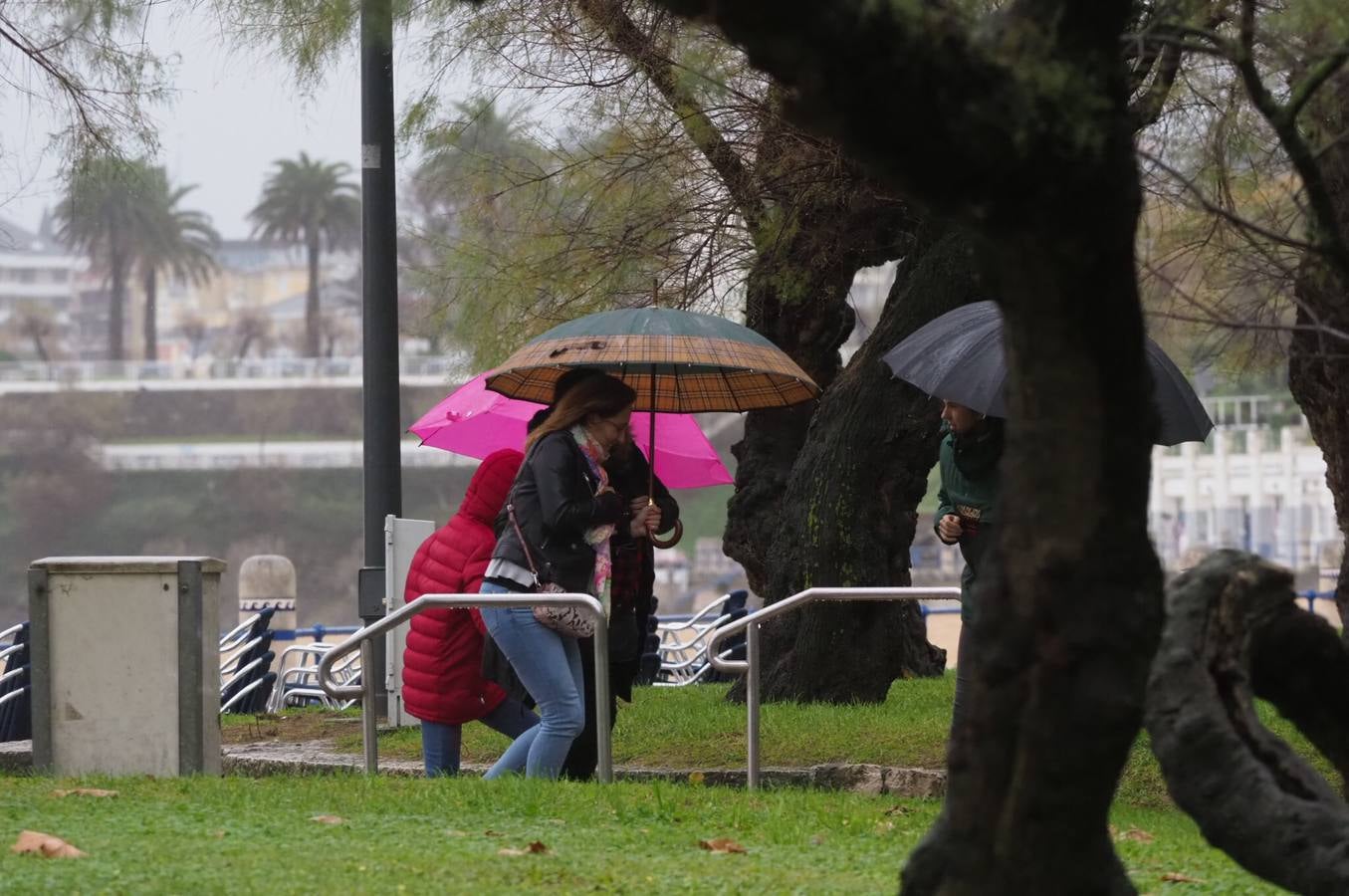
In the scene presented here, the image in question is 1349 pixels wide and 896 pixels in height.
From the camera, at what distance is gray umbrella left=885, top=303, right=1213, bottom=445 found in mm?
5992

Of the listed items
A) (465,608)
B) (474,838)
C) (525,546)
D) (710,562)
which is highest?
(525,546)

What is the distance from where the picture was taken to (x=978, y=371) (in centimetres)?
607

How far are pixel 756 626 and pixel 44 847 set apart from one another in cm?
313

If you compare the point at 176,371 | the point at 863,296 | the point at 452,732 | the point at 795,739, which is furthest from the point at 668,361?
the point at 176,371

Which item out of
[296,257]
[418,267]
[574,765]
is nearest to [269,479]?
[296,257]

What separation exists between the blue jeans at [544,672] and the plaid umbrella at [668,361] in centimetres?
102

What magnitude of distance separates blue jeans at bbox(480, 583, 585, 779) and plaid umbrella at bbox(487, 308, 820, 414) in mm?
1018

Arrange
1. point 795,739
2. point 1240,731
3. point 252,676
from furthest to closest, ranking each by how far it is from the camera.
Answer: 1. point 252,676
2. point 795,739
3. point 1240,731

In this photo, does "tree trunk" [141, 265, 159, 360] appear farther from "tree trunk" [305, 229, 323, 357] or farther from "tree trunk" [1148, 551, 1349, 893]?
"tree trunk" [1148, 551, 1349, 893]

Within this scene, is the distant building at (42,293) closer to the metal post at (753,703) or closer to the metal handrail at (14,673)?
the metal handrail at (14,673)

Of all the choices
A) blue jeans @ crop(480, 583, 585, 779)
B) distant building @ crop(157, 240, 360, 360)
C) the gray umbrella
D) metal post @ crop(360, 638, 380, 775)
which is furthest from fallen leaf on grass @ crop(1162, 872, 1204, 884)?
distant building @ crop(157, 240, 360, 360)

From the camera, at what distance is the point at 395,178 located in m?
11.1

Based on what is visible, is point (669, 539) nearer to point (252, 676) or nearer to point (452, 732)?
point (452, 732)

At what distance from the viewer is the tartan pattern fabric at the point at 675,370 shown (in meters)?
6.80
